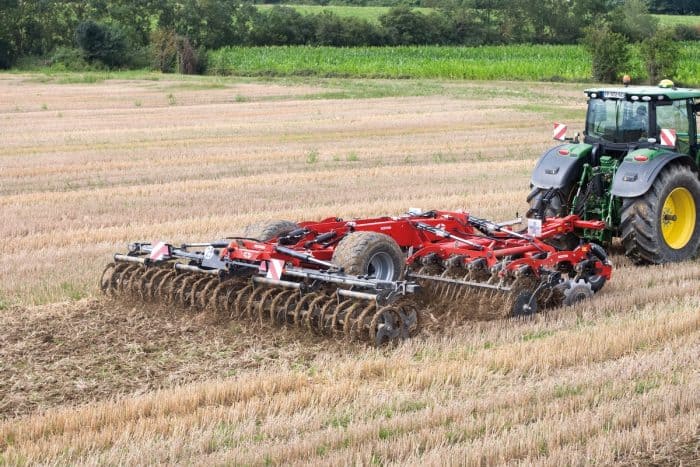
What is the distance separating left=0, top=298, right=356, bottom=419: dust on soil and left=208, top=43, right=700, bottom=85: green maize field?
39252mm

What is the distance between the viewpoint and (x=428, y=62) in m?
54.9

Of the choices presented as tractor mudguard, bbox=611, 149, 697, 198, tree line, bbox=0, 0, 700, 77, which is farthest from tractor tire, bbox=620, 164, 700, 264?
tree line, bbox=0, 0, 700, 77

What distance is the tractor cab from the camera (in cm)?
1074

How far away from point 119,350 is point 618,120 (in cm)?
585

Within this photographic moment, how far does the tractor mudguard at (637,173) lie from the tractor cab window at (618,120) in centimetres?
46

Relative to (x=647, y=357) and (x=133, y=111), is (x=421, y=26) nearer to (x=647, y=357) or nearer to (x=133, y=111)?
(x=133, y=111)

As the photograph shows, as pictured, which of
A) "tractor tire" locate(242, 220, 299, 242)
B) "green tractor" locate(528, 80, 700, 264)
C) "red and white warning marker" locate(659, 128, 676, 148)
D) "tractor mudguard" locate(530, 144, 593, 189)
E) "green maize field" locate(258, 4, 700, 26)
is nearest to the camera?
"tractor tire" locate(242, 220, 299, 242)

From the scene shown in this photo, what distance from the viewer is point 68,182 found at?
1758 centimetres

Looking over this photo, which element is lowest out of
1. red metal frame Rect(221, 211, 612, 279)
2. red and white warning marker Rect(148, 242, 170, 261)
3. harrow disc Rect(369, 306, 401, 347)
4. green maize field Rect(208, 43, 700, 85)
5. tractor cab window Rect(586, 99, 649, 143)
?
green maize field Rect(208, 43, 700, 85)

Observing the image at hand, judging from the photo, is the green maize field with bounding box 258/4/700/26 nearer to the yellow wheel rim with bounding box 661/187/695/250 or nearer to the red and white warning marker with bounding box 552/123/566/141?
the red and white warning marker with bounding box 552/123/566/141

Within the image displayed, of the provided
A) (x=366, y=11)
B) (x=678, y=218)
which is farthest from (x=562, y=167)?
(x=366, y=11)

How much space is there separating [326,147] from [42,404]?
1619 cm

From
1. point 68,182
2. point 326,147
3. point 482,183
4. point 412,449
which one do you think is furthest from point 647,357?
point 326,147

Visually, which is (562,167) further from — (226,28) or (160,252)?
(226,28)
